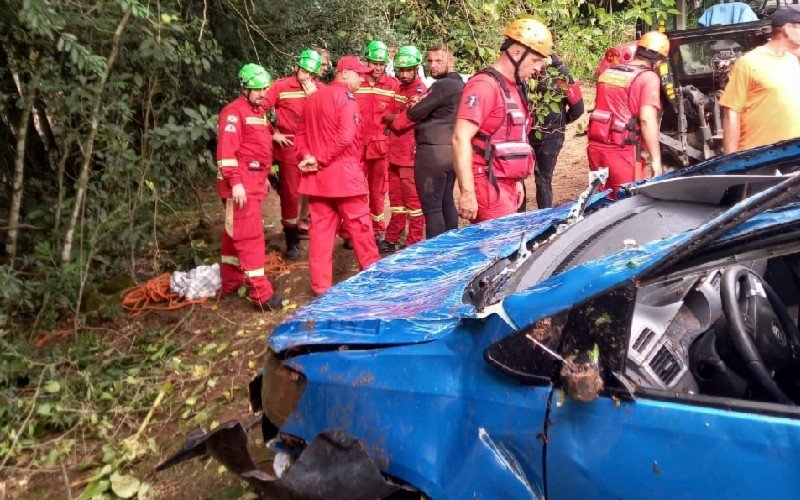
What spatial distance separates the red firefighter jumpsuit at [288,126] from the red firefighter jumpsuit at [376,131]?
1.59 ft

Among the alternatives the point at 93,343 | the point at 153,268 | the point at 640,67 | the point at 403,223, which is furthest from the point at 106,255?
the point at 640,67

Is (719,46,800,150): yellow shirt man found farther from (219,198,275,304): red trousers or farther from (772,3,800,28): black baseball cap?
(219,198,275,304): red trousers

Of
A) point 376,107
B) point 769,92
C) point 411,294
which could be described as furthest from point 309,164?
point 769,92

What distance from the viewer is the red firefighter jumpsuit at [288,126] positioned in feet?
22.1

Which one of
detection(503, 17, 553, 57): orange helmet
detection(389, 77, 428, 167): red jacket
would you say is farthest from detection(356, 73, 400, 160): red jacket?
detection(503, 17, 553, 57): orange helmet

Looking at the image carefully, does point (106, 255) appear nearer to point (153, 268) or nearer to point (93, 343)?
point (153, 268)

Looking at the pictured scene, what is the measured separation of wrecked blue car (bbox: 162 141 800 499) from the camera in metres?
1.73

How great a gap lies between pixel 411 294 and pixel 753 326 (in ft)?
3.93

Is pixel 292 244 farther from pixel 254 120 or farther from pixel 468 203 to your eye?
pixel 468 203

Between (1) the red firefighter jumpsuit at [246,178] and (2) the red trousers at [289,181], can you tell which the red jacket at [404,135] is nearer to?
(2) the red trousers at [289,181]

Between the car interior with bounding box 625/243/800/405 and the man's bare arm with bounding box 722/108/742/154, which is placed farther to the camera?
the man's bare arm with bounding box 722/108/742/154

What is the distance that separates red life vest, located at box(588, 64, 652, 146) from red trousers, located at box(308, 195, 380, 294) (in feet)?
6.68

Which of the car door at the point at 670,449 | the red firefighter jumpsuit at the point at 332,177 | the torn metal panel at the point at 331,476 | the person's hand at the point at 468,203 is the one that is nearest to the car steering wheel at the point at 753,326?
the car door at the point at 670,449

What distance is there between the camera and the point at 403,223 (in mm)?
6910
